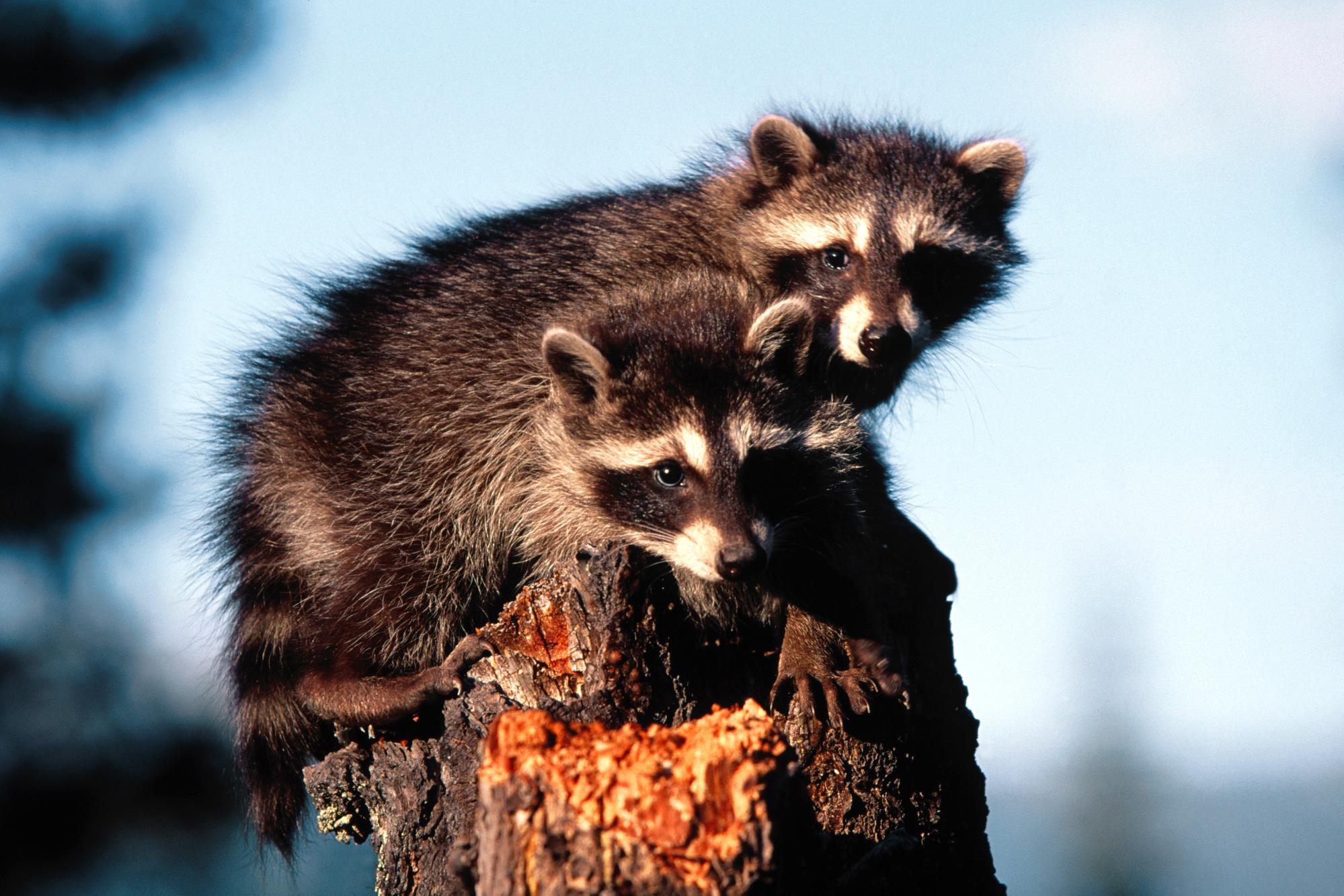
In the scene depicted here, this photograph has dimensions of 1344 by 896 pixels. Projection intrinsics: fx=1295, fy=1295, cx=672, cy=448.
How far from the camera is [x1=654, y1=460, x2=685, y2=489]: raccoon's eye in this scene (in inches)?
149

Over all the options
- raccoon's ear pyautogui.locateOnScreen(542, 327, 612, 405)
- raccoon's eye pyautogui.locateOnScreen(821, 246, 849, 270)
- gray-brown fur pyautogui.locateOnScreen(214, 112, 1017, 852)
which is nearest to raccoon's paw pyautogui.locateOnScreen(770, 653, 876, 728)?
gray-brown fur pyautogui.locateOnScreen(214, 112, 1017, 852)

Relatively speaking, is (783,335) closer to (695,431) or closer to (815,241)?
(695,431)

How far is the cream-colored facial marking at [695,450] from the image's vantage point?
3725 mm

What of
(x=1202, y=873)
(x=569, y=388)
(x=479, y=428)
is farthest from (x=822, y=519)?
(x=1202, y=873)

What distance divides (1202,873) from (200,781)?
111 feet

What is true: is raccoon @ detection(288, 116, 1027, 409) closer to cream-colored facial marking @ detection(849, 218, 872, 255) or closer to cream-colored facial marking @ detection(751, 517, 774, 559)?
cream-colored facial marking @ detection(849, 218, 872, 255)

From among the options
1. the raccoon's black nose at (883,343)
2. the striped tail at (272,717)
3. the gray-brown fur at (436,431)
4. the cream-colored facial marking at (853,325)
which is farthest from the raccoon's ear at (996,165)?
the striped tail at (272,717)

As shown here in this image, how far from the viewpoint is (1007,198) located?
197 inches

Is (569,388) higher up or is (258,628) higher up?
(569,388)

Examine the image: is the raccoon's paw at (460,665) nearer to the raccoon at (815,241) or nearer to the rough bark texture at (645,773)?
the rough bark texture at (645,773)

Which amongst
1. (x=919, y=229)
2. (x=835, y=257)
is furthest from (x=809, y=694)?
(x=919, y=229)

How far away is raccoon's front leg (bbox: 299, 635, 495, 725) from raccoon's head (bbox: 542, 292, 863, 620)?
641mm

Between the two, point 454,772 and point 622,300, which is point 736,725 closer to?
point 454,772

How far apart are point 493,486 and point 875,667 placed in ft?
4.45
